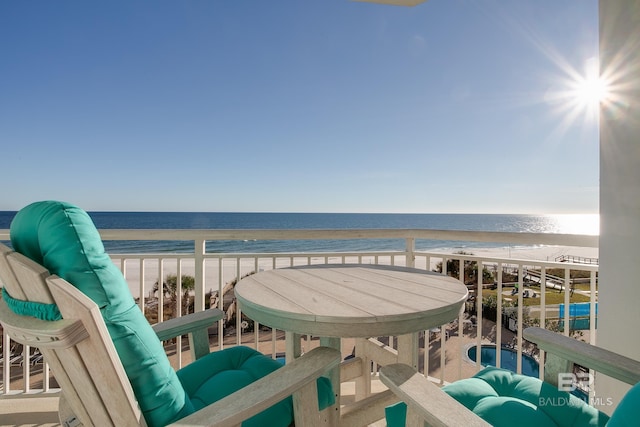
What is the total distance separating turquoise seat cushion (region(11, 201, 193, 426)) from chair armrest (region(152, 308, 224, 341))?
1.61 ft

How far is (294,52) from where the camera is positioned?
571 centimetres

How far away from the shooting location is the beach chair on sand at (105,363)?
0.52m

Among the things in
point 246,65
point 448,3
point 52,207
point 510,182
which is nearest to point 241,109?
point 246,65

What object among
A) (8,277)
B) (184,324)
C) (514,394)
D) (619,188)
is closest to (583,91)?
(619,188)

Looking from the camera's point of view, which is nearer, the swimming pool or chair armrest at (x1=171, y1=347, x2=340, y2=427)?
chair armrest at (x1=171, y1=347, x2=340, y2=427)

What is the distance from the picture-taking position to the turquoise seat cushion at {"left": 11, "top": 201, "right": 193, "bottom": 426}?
1.92 feet

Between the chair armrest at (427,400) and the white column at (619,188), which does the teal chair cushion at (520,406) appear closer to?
the chair armrest at (427,400)

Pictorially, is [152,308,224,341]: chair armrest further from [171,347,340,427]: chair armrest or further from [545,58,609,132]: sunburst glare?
[545,58,609,132]: sunburst glare

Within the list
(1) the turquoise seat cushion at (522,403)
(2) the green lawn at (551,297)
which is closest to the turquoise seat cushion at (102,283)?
(1) the turquoise seat cushion at (522,403)

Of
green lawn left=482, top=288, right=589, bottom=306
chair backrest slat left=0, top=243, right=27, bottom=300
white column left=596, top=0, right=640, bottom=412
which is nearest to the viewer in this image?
chair backrest slat left=0, top=243, right=27, bottom=300

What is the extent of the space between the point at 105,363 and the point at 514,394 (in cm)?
122

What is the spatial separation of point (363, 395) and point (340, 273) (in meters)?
0.90

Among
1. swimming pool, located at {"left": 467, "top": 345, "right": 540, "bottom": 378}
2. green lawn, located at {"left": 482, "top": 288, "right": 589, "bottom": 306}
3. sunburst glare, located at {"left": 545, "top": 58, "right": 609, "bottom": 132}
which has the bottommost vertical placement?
swimming pool, located at {"left": 467, "top": 345, "right": 540, "bottom": 378}

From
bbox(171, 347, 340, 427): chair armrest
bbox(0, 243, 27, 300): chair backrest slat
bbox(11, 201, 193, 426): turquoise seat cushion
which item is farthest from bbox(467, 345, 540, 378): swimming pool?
bbox(0, 243, 27, 300): chair backrest slat
